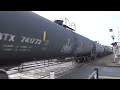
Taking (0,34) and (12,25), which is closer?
(0,34)

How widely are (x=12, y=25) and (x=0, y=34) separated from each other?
24.0 inches

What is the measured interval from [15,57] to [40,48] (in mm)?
1515

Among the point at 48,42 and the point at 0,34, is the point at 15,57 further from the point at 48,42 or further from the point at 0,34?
the point at 48,42
